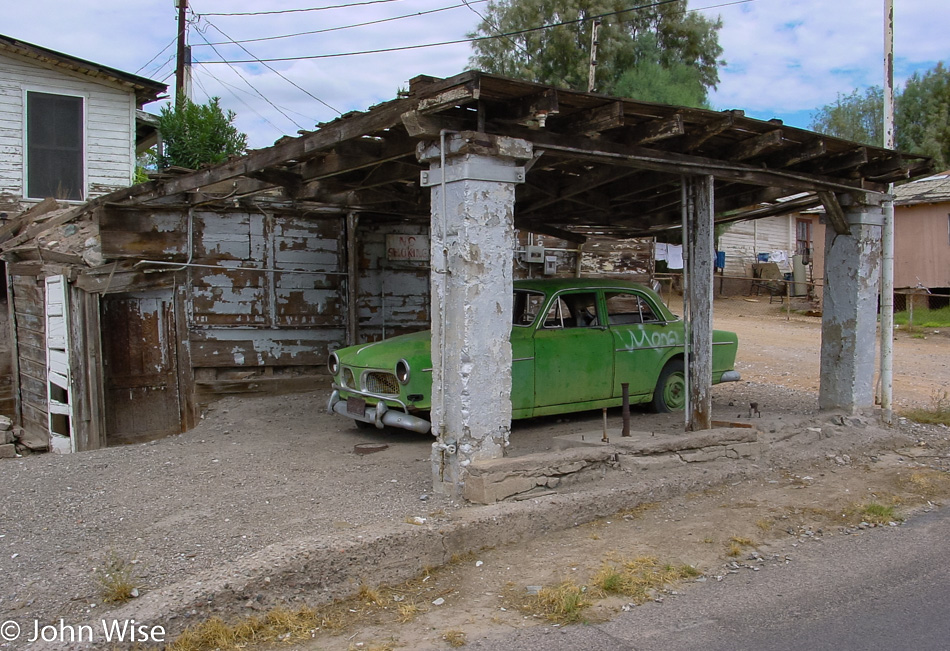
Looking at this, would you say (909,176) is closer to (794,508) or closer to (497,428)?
(794,508)

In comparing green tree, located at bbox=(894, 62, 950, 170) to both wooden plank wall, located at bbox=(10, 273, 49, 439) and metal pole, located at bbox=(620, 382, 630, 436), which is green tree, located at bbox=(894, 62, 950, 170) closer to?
metal pole, located at bbox=(620, 382, 630, 436)

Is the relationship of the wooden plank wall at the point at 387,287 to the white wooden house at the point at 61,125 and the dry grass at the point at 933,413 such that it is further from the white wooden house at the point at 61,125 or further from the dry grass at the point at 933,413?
the dry grass at the point at 933,413

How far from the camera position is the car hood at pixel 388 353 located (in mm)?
6773

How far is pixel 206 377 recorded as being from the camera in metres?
9.45

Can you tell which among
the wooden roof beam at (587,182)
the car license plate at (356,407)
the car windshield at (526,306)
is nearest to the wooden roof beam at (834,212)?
the wooden roof beam at (587,182)

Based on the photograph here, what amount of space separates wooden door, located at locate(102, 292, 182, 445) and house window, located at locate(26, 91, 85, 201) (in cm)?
422

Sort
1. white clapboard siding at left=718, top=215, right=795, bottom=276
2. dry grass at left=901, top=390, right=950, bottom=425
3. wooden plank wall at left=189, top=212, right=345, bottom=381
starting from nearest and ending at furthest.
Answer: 1. dry grass at left=901, top=390, right=950, bottom=425
2. wooden plank wall at left=189, top=212, right=345, bottom=381
3. white clapboard siding at left=718, top=215, right=795, bottom=276

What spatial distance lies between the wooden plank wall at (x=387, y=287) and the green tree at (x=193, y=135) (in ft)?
20.5

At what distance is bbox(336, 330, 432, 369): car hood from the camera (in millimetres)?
6773

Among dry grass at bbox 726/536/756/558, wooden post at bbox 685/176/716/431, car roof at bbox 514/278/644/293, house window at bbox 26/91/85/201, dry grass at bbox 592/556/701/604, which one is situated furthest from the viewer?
house window at bbox 26/91/85/201

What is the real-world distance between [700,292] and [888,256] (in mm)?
2816

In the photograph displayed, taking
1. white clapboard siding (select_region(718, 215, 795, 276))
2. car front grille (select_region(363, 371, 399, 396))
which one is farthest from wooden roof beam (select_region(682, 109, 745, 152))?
white clapboard siding (select_region(718, 215, 795, 276))

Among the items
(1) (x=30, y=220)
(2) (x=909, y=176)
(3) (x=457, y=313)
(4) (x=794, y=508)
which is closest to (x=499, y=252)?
(3) (x=457, y=313)

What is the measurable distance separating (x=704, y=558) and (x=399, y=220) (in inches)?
269
